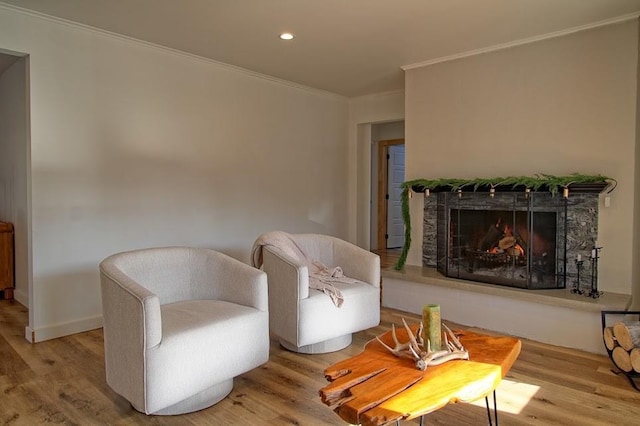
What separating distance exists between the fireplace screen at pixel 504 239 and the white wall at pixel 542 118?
293 mm

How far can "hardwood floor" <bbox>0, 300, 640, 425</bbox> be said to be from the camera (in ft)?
7.21

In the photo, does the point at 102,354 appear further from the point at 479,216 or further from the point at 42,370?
the point at 479,216

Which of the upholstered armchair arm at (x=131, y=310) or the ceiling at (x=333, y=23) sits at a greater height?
the ceiling at (x=333, y=23)

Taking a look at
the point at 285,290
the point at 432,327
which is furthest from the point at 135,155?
the point at 432,327

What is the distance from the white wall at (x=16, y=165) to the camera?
4152 mm

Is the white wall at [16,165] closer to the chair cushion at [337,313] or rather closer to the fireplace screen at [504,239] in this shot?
the chair cushion at [337,313]

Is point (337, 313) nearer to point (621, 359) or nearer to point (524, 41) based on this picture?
point (621, 359)

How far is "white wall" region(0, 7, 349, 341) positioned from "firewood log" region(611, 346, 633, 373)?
3.46m

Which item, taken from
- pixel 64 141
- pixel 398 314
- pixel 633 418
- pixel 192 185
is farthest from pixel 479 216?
pixel 64 141

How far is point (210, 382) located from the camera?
2.23 m

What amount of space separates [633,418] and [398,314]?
2047 millimetres

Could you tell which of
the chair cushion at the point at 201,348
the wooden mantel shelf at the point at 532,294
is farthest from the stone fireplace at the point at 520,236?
the chair cushion at the point at 201,348

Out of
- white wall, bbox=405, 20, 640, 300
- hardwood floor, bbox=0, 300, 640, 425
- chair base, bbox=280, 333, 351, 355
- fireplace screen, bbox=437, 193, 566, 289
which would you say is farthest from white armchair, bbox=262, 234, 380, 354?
white wall, bbox=405, 20, 640, 300

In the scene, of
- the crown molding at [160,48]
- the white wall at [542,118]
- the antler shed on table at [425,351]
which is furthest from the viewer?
the white wall at [542,118]
